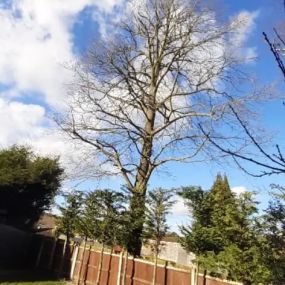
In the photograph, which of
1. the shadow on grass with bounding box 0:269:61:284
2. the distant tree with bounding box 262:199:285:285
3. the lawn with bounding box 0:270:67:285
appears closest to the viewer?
the distant tree with bounding box 262:199:285:285

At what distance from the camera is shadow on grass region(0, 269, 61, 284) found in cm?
1631

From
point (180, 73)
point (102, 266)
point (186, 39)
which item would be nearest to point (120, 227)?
point (102, 266)

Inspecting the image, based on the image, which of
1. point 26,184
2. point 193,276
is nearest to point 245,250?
point 193,276

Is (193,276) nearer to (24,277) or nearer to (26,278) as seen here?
(26,278)

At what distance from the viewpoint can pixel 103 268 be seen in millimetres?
16953

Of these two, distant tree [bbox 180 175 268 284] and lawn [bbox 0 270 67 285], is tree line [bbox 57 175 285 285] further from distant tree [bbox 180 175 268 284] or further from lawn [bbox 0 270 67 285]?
lawn [bbox 0 270 67 285]

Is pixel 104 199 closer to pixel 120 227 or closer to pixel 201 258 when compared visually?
pixel 120 227

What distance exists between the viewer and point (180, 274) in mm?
13102

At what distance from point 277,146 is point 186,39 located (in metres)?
18.0

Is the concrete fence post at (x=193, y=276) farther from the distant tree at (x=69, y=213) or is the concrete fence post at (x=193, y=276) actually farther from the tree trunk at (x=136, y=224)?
the distant tree at (x=69, y=213)

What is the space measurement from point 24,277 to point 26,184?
474 inches

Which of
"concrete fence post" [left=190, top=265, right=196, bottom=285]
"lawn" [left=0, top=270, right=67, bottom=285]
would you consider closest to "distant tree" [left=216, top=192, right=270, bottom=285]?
"concrete fence post" [left=190, top=265, right=196, bottom=285]

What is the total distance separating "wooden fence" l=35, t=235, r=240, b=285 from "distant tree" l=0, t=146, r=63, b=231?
613 centimetres

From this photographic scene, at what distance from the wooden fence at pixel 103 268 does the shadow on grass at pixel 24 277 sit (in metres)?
0.85
